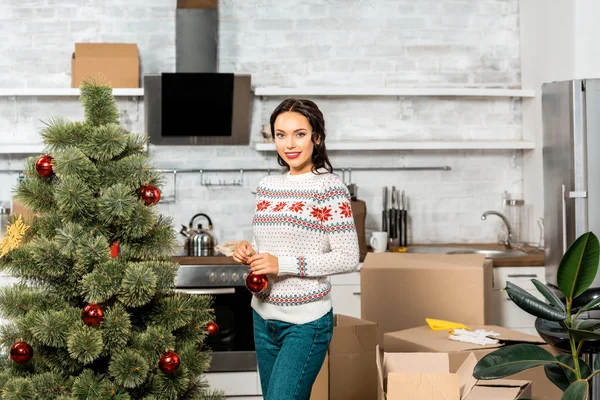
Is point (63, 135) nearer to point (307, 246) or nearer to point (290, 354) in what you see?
point (307, 246)

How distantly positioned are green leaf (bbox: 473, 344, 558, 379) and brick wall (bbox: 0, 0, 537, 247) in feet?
9.56

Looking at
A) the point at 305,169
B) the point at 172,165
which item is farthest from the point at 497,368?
the point at 172,165

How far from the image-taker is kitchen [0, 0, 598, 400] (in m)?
4.50

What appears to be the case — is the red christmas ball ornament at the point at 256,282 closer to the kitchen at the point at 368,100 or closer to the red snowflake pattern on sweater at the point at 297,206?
the red snowflake pattern on sweater at the point at 297,206

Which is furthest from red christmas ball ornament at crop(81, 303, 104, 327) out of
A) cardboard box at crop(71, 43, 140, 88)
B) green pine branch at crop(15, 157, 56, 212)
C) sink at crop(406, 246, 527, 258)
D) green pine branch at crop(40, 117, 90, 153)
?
sink at crop(406, 246, 527, 258)

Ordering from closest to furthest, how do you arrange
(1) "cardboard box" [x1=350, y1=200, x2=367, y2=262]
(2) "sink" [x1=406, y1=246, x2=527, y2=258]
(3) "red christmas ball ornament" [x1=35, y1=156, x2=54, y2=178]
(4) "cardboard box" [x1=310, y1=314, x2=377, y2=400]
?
(3) "red christmas ball ornament" [x1=35, y1=156, x2=54, y2=178] → (4) "cardboard box" [x1=310, y1=314, x2=377, y2=400] → (1) "cardboard box" [x1=350, y1=200, x2=367, y2=262] → (2) "sink" [x1=406, y1=246, x2=527, y2=258]

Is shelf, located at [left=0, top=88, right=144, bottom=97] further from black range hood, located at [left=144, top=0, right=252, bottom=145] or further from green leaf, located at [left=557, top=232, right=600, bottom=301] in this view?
green leaf, located at [left=557, top=232, right=600, bottom=301]

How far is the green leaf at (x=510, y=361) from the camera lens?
1660 millimetres

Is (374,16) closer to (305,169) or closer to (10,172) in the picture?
(10,172)

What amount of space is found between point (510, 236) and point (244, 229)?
1.62 meters

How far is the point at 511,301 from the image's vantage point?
405 cm

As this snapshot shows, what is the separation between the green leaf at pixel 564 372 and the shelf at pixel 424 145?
270 centimetres

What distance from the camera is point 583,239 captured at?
1.74 metres

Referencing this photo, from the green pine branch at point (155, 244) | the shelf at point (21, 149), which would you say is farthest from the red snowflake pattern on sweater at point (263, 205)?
the shelf at point (21, 149)
